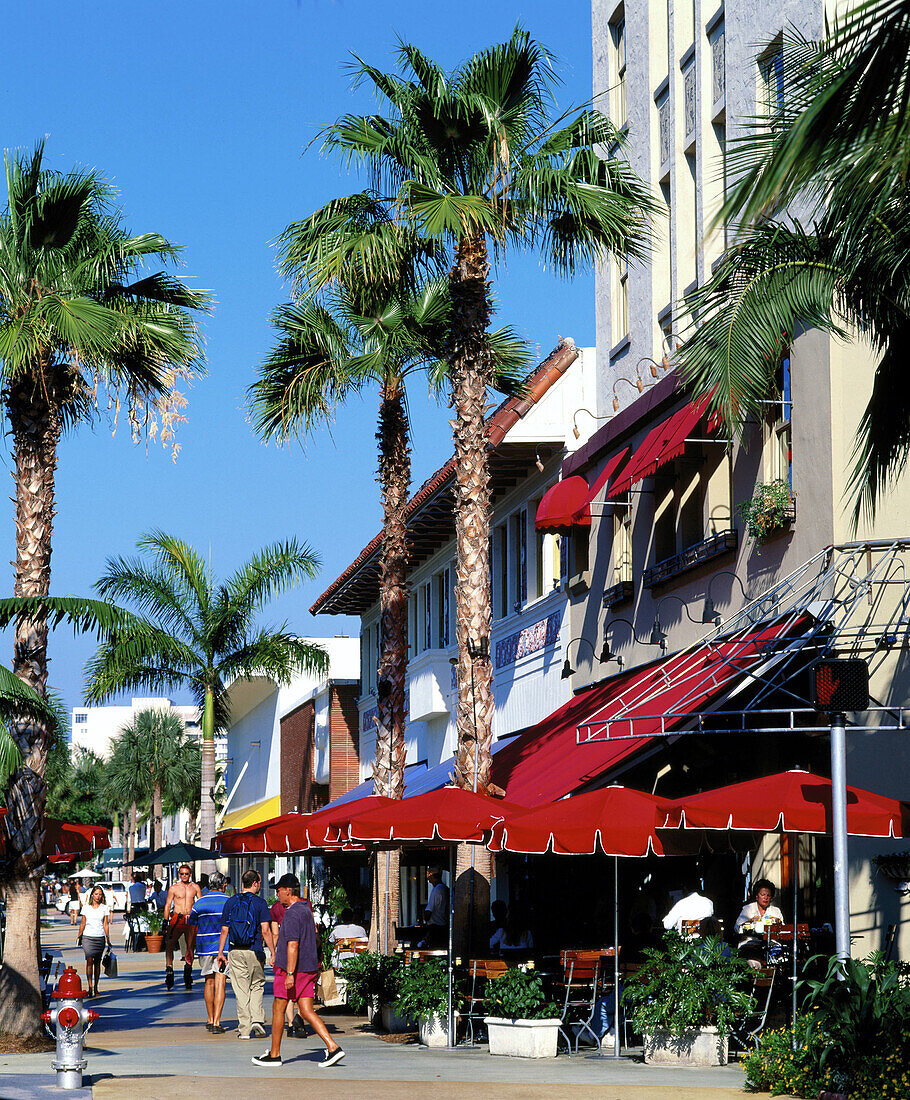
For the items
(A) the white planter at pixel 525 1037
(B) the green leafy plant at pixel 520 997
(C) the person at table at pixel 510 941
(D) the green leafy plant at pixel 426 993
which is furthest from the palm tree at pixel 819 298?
(C) the person at table at pixel 510 941

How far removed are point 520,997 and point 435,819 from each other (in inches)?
74.3

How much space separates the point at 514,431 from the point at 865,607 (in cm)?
1017

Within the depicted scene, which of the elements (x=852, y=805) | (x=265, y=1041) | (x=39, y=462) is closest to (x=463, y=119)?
(x=39, y=462)

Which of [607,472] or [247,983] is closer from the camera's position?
[247,983]

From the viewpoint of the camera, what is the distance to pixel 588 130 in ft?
60.2

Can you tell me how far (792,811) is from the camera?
1347 cm

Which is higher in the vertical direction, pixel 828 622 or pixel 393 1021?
pixel 828 622

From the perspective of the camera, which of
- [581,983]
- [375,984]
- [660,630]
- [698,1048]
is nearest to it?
[698,1048]

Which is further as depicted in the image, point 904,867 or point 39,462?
point 39,462

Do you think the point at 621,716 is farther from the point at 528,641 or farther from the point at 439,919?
the point at 528,641

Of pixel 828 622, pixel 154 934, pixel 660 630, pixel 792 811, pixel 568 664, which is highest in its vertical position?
pixel 660 630

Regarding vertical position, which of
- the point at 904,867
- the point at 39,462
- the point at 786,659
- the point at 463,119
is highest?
the point at 463,119

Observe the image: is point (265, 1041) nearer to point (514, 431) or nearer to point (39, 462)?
point (39, 462)

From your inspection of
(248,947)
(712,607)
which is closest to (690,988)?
(248,947)
